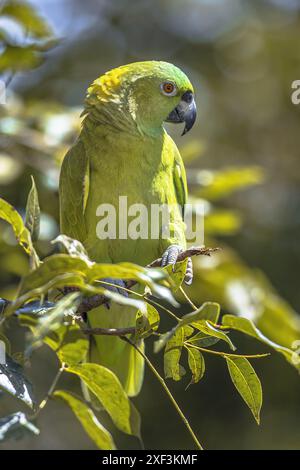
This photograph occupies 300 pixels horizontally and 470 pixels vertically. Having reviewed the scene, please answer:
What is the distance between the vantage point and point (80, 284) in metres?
1.43

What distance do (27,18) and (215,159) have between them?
366cm

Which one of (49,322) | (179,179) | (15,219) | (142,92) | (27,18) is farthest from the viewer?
(179,179)

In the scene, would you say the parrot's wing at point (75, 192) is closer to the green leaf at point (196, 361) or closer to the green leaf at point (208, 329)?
the green leaf at point (196, 361)

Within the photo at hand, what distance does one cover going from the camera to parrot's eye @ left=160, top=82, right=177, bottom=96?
2959 mm

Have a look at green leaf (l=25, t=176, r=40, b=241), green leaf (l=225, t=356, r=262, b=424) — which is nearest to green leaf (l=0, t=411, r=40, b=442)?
green leaf (l=25, t=176, r=40, b=241)

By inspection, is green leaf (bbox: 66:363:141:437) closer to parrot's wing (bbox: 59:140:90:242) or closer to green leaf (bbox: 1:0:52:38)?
parrot's wing (bbox: 59:140:90:242)

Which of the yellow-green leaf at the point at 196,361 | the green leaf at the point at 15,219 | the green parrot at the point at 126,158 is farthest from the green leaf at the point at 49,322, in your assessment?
the green parrot at the point at 126,158

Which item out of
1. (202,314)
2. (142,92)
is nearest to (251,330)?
(202,314)

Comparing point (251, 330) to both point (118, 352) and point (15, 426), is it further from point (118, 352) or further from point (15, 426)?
point (118, 352)

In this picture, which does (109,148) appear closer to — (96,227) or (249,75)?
(96,227)

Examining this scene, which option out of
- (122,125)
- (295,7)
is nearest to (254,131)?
(295,7)

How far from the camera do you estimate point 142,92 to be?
296 centimetres

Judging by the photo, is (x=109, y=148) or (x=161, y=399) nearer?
(x=109, y=148)

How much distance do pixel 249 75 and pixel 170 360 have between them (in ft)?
16.5
